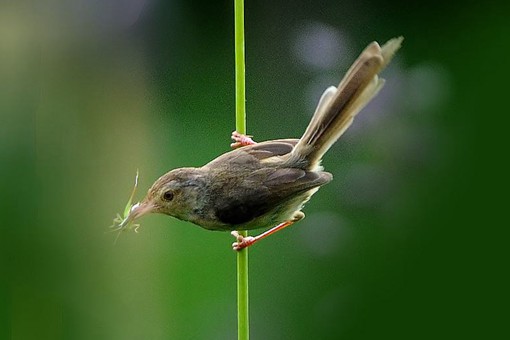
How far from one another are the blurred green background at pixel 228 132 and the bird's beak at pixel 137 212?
1.01m

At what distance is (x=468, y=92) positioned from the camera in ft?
7.10

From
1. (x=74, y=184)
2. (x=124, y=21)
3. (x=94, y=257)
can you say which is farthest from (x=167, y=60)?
(x=94, y=257)

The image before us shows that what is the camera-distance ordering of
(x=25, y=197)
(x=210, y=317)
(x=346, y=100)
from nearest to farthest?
(x=346, y=100) < (x=210, y=317) < (x=25, y=197)

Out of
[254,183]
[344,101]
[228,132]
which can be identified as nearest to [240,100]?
[344,101]

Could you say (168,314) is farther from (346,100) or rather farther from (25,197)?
(346,100)

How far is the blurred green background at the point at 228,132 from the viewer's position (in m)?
2.05

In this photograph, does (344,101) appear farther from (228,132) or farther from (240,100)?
(228,132)

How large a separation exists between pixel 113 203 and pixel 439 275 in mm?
1024

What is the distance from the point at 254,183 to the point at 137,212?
0.21 m

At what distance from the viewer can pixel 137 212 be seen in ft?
2.76

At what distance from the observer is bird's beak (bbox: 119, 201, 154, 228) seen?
32.0 inches

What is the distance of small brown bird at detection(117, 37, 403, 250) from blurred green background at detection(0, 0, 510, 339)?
887 mm

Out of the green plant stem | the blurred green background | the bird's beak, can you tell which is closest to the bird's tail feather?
the green plant stem

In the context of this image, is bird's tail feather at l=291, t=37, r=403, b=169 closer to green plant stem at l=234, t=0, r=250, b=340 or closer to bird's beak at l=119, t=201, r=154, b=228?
green plant stem at l=234, t=0, r=250, b=340
